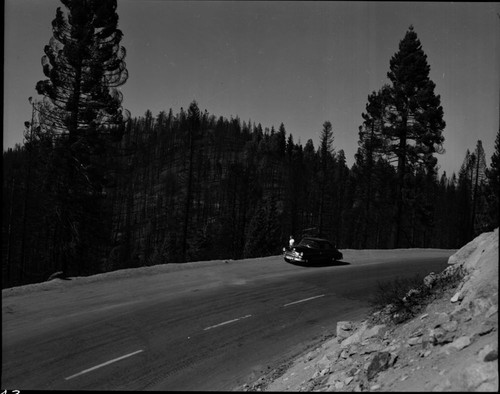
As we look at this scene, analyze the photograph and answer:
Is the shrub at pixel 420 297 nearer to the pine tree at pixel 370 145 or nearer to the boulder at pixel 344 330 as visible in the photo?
the boulder at pixel 344 330

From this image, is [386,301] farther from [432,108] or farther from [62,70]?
[432,108]

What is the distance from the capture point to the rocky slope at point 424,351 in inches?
161

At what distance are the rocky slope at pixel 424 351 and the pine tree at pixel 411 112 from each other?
847 inches

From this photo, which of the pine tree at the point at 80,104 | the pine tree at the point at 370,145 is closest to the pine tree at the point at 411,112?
the pine tree at the point at 370,145

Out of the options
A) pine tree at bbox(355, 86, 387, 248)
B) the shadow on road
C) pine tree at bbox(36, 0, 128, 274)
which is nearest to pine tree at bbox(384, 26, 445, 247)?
pine tree at bbox(355, 86, 387, 248)

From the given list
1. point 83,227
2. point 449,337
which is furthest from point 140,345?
point 83,227

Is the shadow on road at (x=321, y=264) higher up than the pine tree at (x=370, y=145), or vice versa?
the pine tree at (x=370, y=145)

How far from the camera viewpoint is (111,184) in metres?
23.7

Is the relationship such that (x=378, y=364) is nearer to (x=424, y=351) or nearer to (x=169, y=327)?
(x=424, y=351)

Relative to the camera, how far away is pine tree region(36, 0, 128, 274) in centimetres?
1956

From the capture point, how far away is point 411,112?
27.5m

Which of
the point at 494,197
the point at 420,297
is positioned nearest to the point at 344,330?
the point at 420,297

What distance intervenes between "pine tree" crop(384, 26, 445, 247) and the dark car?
10.6 metres

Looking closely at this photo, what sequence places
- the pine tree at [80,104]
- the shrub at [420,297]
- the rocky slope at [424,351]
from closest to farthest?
the rocky slope at [424,351] → the shrub at [420,297] → the pine tree at [80,104]
